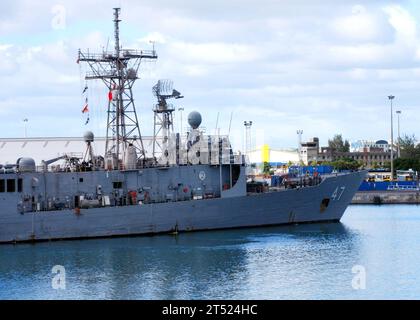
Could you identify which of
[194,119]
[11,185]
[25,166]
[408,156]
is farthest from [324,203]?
[408,156]

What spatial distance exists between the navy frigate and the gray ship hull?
0.05 m

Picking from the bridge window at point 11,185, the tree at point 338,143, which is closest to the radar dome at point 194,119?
the bridge window at point 11,185

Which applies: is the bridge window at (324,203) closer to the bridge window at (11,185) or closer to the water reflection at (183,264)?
the water reflection at (183,264)

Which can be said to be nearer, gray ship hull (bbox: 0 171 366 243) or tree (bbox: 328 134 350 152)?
gray ship hull (bbox: 0 171 366 243)

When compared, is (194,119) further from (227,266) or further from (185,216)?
(227,266)

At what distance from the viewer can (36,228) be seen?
3912 centimetres

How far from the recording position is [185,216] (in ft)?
136

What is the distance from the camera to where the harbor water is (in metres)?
26.7

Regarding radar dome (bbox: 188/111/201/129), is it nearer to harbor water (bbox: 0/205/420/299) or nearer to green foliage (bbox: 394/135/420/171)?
harbor water (bbox: 0/205/420/299)

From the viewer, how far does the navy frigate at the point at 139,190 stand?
129ft

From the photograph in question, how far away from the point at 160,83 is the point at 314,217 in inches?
460

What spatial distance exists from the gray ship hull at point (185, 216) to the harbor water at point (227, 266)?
0.62 m

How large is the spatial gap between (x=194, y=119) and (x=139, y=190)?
5506 millimetres

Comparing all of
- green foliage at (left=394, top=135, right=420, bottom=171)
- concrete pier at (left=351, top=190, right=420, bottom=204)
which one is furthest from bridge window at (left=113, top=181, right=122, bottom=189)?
green foliage at (left=394, top=135, right=420, bottom=171)
